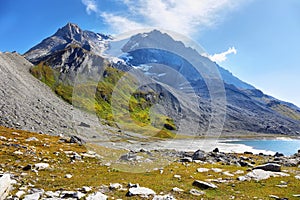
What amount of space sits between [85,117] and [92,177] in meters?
147

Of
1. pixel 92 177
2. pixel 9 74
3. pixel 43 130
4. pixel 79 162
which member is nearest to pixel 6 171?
pixel 92 177

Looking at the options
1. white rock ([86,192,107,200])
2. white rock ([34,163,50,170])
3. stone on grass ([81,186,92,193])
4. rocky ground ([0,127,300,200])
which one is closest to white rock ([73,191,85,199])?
rocky ground ([0,127,300,200])

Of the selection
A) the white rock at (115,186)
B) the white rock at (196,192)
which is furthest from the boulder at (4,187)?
the white rock at (196,192)

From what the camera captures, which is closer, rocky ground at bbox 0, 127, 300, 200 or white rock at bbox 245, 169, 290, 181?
rocky ground at bbox 0, 127, 300, 200

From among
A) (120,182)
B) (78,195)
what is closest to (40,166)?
(120,182)

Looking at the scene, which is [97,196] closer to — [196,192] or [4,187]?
[4,187]

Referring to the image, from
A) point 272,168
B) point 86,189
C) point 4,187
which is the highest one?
point 272,168

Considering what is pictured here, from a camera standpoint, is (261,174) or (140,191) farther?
(261,174)

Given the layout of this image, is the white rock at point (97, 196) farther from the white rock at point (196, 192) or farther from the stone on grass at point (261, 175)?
the stone on grass at point (261, 175)

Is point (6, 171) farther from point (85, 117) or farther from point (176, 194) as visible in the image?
point (85, 117)

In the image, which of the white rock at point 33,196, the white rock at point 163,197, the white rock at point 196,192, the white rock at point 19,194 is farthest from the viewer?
the white rock at point 196,192

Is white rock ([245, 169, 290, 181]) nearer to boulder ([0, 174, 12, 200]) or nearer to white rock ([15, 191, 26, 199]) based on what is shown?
white rock ([15, 191, 26, 199])

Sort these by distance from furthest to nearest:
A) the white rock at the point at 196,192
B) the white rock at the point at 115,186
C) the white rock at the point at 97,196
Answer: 1. the white rock at the point at 115,186
2. the white rock at the point at 196,192
3. the white rock at the point at 97,196

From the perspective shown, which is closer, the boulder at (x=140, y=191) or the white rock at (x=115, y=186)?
the boulder at (x=140, y=191)
